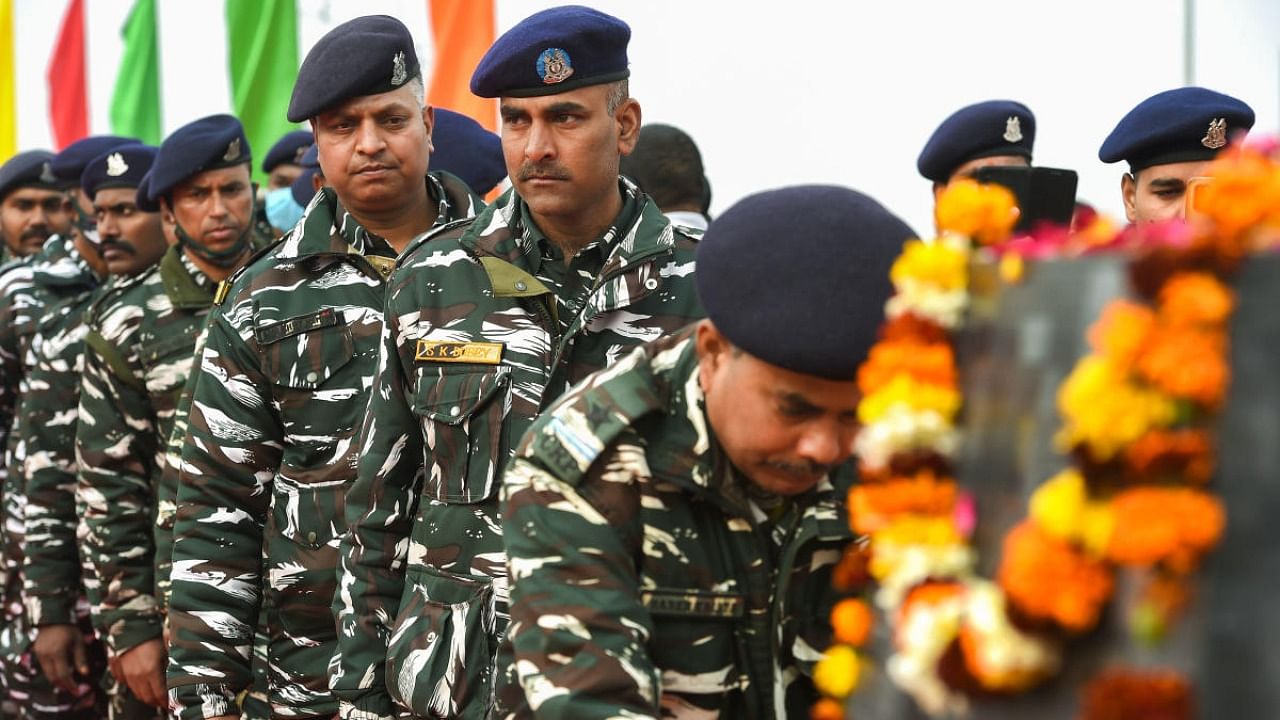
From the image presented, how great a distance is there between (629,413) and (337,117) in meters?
2.30

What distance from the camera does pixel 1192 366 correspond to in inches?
59.9

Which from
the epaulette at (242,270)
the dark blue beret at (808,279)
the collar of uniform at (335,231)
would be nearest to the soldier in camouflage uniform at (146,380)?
the epaulette at (242,270)

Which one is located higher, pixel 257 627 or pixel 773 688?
pixel 773 688

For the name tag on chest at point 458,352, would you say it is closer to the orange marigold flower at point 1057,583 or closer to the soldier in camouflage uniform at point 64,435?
the orange marigold flower at point 1057,583

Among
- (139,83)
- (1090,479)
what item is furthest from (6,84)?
(1090,479)

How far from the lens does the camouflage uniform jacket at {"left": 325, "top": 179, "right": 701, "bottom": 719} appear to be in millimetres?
3484

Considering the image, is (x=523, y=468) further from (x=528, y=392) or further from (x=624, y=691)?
(x=528, y=392)

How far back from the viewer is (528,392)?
354 centimetres

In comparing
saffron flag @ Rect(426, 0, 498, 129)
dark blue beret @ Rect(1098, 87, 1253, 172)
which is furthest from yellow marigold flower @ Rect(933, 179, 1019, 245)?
saffron flag @ Rect(426, 0, 498, 129)

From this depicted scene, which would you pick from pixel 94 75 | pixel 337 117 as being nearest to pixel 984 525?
pixel 337 117

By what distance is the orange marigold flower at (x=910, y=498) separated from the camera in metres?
1.83

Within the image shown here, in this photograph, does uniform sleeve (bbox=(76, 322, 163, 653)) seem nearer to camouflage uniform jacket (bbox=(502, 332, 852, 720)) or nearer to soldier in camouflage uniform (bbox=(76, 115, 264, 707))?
soldier in camouflage uniform (bbox=(76, 115, 264, 707))

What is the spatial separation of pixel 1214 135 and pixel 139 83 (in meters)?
10.7

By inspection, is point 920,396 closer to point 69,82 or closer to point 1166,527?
point 1166,527
